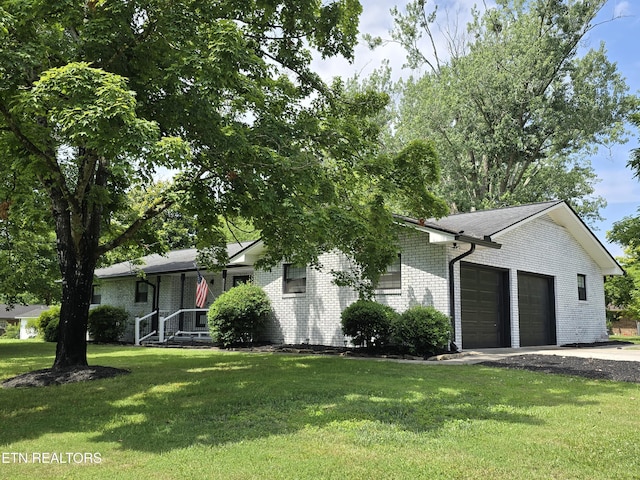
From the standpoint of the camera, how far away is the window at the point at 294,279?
16844 mm

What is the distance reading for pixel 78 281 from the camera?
9.72 meters

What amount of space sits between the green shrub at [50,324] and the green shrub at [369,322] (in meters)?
13.4

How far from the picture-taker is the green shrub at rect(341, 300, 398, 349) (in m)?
13.5

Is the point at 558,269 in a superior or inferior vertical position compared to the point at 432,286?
superior

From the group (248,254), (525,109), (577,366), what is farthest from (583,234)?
(525,109)

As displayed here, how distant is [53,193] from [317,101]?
5.88 meters

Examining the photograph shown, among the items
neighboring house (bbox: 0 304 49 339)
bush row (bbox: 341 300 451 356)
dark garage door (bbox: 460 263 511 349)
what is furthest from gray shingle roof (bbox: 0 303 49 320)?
dark garage door (bbox: 460 263 511 349)

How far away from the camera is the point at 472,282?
14.9 metres

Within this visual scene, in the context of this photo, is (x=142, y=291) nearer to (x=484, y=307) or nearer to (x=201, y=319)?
(x=201, y=319)

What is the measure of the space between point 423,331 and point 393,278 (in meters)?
2.70

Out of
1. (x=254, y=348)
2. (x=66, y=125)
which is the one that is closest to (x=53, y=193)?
(x=66, y=125)

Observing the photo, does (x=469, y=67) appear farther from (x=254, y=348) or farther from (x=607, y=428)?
(x=607, y=428)

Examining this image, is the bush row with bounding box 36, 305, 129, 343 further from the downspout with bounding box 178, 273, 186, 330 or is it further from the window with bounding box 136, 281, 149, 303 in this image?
the downspout with bounding box 178, 273, 186, 330

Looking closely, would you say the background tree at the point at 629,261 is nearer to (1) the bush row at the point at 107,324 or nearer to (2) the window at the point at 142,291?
(1) the bush row at the point at 107,324
